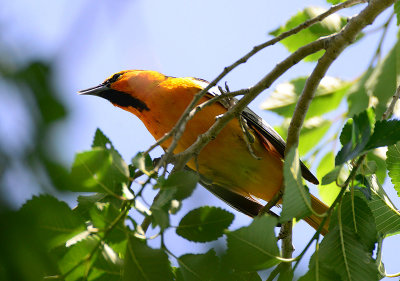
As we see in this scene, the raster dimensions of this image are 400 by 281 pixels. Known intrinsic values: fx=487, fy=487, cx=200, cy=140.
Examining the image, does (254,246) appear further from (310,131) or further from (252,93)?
(310,131)

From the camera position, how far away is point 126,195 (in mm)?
1422

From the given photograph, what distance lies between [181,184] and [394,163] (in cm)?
98

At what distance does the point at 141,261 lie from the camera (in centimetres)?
135

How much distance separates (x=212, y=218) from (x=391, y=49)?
163 centimetres

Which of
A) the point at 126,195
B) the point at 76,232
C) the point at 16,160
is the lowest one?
the point at 76,232

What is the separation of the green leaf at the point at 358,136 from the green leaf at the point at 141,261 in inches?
23.5

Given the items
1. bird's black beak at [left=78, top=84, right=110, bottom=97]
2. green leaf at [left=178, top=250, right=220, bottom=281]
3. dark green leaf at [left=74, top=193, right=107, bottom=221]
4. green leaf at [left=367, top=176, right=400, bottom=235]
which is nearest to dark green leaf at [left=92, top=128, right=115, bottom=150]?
dark green leaf at [left=74, top=193, right=107, bottom=221]

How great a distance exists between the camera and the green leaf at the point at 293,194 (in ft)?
4.42

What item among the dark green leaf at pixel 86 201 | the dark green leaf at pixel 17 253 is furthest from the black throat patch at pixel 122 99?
the dark green leaf at pixel 17 253

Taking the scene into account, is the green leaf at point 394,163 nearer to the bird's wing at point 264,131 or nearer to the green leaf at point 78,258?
the bird's wing at point 264,131

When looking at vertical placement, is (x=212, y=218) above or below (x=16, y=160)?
below

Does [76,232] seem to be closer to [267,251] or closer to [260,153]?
[267,251]

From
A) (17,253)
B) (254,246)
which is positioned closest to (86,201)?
(254,246)

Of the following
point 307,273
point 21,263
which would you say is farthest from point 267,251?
point 21,263
